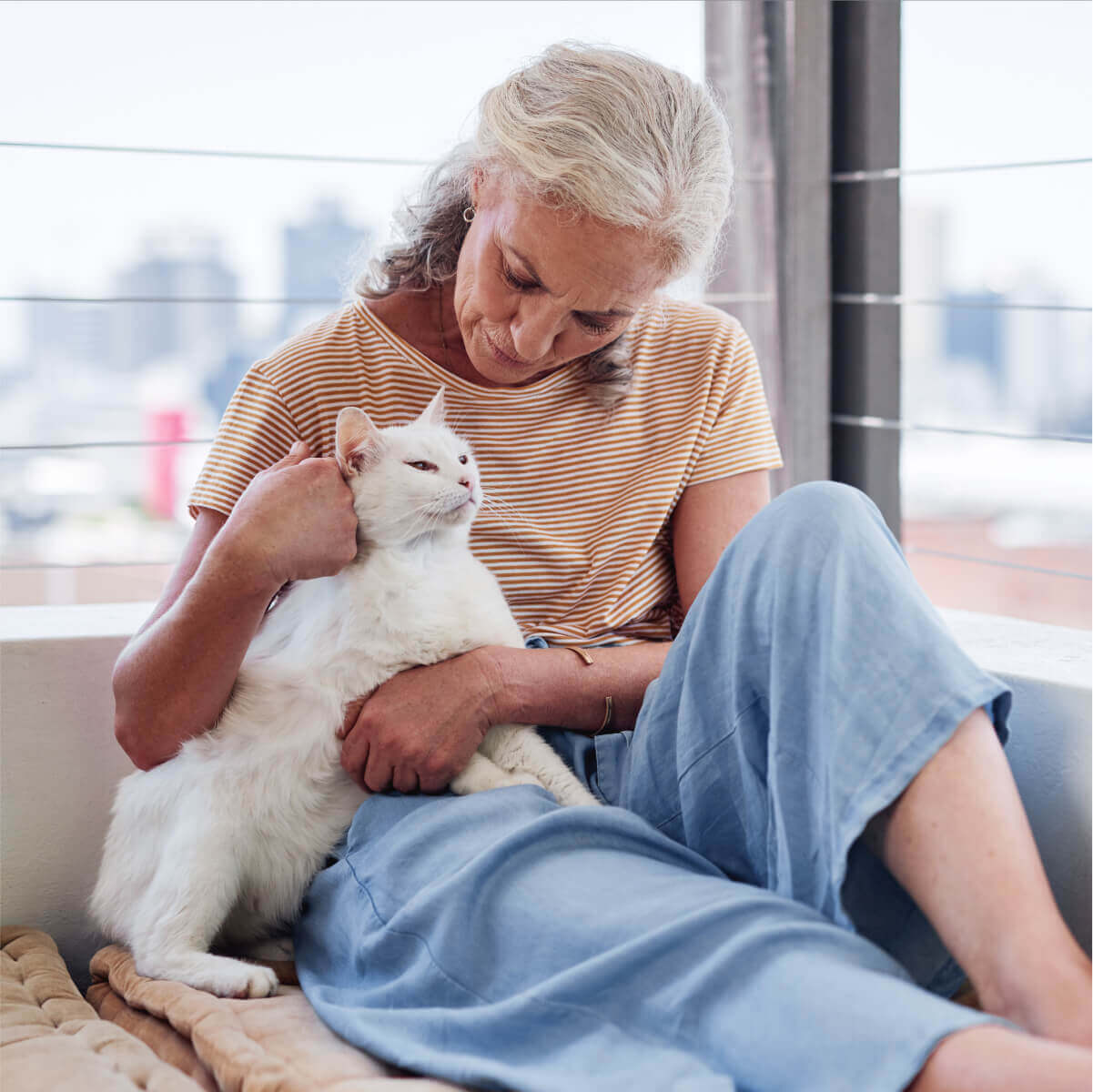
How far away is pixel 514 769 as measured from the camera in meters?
1.19

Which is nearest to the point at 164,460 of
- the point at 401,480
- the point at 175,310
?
the point at 175,310

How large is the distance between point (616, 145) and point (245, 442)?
0.51m

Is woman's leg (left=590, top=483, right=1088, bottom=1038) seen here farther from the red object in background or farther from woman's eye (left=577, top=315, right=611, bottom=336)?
the red object in background

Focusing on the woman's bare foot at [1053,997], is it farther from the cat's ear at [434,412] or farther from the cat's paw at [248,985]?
the cat's ear at [434,412]

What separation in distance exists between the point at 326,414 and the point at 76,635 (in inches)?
16.8

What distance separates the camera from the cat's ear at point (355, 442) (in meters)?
1.17

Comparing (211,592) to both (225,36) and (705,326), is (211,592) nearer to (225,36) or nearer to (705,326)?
(705,326)

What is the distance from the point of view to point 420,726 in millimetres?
1136

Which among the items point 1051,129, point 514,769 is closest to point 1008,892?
point 514,769

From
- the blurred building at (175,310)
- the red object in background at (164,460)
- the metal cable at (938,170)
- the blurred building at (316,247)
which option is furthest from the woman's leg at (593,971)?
the red object in background at (164,460)

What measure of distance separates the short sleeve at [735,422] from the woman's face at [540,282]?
185 millimetres

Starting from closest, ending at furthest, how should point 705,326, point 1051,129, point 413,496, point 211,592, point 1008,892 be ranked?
point 1008,892, point 211,592, point 413,496, point 705,326, point 1051,129

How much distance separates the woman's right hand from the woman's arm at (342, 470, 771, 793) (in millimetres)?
156

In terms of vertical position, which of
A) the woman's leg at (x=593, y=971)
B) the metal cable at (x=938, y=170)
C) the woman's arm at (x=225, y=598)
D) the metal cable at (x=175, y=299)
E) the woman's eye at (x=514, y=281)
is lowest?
the woman's leg at (x=593, y=971)
